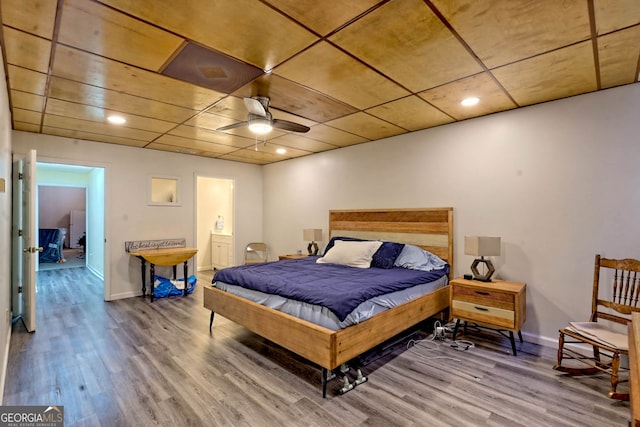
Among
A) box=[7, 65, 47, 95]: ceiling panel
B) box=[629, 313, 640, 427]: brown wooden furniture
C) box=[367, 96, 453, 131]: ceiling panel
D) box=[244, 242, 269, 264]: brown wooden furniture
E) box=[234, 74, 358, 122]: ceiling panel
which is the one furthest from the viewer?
box=[244, 242, 269, 264]: brown wooden furniture

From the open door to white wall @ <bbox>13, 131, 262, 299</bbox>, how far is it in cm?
51

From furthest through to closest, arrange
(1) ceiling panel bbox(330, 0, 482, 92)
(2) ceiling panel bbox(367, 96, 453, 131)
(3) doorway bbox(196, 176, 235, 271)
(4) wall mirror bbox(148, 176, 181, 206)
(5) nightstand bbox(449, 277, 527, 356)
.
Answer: (3) doorway bbox(196, 176, 235, 271)
(4) wall mirror bbox(148, 176, 181, 206)
(2) ceiling panel bbox(367, 96, 453, 131)
(5) nightstand bbox(449, 277, 527, 356)
(1) ceiling panel bbox(330, 0, 482, 92)

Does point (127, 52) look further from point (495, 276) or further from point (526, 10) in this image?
point (495, 276)

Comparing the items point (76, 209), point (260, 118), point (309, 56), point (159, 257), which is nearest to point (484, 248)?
point (309, 56)

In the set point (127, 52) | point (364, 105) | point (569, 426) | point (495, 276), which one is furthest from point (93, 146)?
point (569, 426)

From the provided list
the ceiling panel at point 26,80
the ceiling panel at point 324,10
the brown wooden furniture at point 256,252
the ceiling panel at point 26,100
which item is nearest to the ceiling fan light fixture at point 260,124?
the ceiling panel at point 324,10

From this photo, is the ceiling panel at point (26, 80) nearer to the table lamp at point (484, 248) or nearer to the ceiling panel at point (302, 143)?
the ceiling panel at point (302, 143)

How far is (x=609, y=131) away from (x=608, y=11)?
150 centimetres

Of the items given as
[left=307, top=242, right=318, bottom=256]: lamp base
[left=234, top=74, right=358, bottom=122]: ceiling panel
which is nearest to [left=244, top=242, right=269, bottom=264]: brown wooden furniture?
[left=307, top=242, right=318, bottom=256]: lamp base

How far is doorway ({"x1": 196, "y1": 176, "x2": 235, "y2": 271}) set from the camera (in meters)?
7.11

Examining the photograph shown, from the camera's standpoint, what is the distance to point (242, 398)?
2225 mm

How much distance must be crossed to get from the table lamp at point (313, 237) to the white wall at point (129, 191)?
2.16 m

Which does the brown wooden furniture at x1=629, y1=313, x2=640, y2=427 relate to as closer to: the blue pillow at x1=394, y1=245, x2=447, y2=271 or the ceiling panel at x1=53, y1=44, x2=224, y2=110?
the blue pillow at x1=394, y1=245, x2=447, y2=271

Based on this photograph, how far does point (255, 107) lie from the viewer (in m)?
2.87
